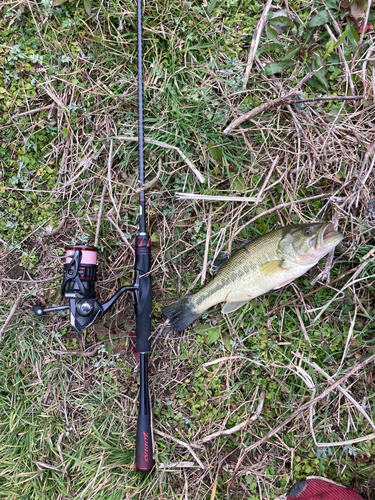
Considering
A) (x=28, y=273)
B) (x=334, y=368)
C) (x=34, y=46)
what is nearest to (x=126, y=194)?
(x=28, y=273)

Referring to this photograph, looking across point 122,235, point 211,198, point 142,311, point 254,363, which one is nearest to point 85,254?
point 122,235

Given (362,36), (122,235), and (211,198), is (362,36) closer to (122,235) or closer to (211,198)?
(211,198)

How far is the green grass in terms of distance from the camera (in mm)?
2668

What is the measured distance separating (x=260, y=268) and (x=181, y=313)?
0.72m

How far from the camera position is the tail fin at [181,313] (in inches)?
101

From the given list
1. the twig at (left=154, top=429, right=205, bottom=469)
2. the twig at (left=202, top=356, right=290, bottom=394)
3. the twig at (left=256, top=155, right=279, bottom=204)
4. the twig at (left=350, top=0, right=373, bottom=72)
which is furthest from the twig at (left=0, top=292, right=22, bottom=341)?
the twig at (left=350, top=0, right=373, bottom=72)

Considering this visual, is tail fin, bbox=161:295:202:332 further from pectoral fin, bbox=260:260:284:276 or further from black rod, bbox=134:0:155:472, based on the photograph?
pectoral fin, bbox=260:260:284:276

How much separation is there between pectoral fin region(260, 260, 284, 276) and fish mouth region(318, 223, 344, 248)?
1.01ft

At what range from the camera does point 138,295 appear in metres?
2.49

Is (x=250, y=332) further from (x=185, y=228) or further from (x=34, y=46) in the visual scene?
(x=34, y=46)

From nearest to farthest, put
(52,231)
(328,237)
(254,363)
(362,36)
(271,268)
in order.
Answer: (328,237)
(271,268)
(362,36)
(254,363)
(52,231)

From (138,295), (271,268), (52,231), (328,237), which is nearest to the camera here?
(328,237)

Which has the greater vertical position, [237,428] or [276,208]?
[276,208]

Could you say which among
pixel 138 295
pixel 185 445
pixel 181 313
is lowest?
pixel 185 445
